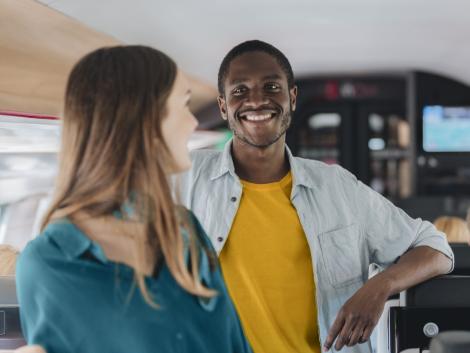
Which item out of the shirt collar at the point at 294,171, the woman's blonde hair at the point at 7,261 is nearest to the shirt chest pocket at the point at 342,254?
the shirt collar at the point at 294,171

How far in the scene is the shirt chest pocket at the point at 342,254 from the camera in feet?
5.92

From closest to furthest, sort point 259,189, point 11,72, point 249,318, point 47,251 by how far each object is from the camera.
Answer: point 47,251, point 249,318, point 259,189, point 11,72

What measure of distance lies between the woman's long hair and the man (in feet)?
2.01

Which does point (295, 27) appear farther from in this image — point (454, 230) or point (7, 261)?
point (7, 261)

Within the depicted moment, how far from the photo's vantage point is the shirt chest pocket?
180 cm

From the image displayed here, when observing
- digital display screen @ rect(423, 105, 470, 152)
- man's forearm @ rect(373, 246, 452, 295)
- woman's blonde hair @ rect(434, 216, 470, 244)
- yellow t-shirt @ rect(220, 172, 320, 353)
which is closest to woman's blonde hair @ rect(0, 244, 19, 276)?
yellow t-shirt @ rect(220, 172, 320, 353)

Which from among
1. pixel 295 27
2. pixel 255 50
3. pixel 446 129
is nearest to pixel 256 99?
pixel 255 50

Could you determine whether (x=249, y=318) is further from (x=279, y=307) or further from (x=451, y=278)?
(x=451, y=278)

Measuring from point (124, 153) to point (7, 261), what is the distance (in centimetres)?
151

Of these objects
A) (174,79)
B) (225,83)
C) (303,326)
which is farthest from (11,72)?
(174,79)

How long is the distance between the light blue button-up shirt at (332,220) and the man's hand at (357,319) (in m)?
0.13

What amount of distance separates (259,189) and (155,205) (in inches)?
31.5

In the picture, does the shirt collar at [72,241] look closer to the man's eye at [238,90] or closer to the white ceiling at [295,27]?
the man's eye at [238,90]

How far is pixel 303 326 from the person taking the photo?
173 cm
